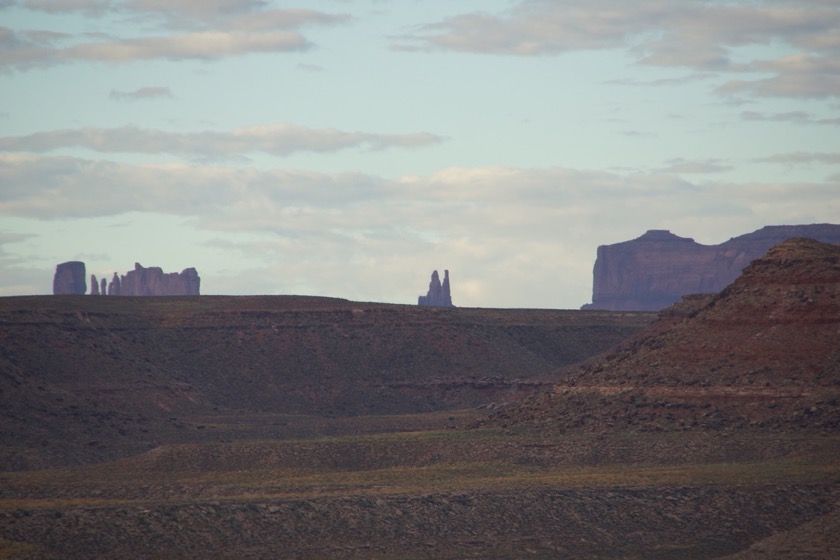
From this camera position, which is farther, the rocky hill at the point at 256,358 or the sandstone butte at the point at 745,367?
the rocky hill at the point at 256,358

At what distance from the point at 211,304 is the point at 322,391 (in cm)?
2663

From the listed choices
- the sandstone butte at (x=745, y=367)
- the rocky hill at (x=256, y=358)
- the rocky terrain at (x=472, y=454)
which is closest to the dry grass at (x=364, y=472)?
the rocky terrain at (x=472, y=454)

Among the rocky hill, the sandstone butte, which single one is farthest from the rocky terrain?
the rocky hill

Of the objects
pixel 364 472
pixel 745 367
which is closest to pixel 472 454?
pixel 364 472

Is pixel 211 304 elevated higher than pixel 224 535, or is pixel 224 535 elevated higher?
pixel 211 304

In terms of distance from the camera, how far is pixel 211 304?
6235 inches

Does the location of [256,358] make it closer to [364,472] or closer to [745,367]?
[364,472]

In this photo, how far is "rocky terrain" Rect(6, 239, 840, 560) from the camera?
65.8m

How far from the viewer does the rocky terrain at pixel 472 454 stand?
216 feet

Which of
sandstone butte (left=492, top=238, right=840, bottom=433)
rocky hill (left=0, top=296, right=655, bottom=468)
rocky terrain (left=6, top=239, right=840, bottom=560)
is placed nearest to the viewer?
rocky terrain (left=6, top=239, right=840, bottom=560)

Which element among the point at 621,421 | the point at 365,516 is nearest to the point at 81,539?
the point at 365,516

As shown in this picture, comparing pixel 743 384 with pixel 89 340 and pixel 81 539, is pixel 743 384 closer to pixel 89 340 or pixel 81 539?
pixel 81 539

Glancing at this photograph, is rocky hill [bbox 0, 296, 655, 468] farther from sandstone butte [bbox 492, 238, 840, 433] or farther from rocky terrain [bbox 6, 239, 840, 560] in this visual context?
sandstone butte [bbox 492, 238, 840, 433]

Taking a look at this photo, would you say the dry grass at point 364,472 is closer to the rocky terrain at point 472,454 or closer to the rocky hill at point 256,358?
the rocky terrain at point 472,454
